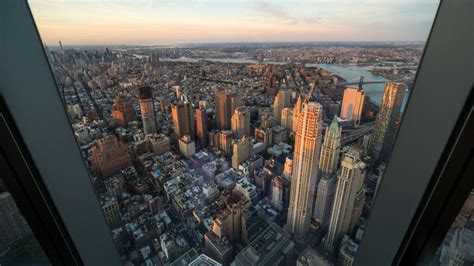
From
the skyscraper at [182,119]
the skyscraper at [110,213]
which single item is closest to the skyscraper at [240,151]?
the skyscraper at [182,119]

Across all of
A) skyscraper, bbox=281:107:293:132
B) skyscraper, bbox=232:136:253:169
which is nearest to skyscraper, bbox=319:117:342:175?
skyscraper, bbox=281:107:293:132

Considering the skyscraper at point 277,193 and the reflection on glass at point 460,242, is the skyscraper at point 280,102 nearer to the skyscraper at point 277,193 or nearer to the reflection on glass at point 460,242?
the skyscraper at point 277,193

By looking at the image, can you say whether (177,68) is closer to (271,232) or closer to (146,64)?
(146,64)

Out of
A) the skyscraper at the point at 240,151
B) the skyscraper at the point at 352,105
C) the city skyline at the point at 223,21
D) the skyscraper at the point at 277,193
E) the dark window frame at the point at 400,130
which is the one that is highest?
the city skyline at the point at 223,21

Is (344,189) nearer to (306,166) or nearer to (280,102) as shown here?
(306,166)

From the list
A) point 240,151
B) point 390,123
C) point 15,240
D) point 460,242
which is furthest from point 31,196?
point 240,151

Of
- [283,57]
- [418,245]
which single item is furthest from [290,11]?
[418,245]
